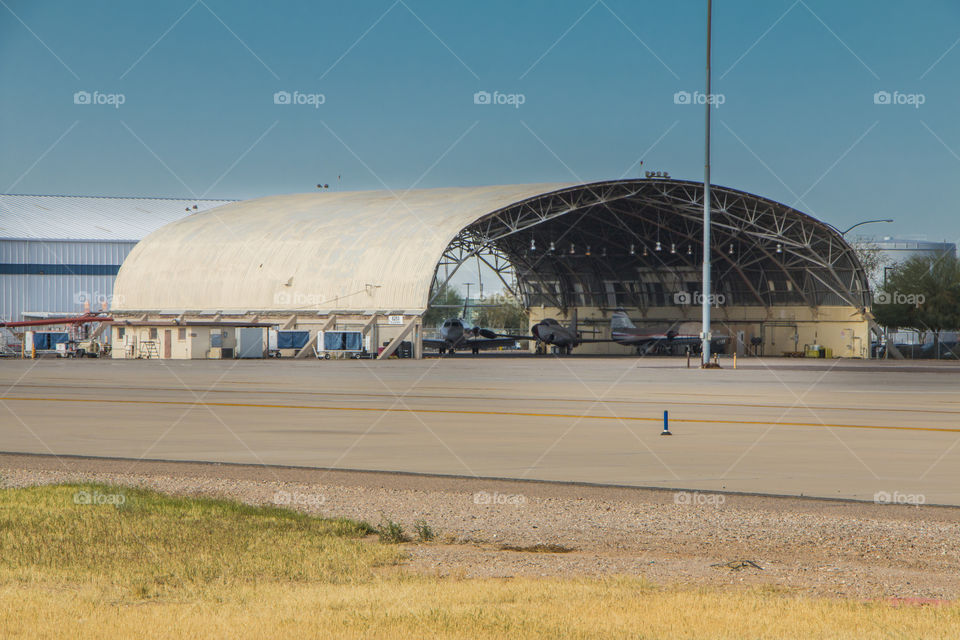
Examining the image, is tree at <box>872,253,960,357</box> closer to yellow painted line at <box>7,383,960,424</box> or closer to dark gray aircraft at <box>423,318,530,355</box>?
dark gray aircraft at <box>423,318,530,355</box>

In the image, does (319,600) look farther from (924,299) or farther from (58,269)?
(58,269)

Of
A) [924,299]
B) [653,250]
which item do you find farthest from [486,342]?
[924,299]

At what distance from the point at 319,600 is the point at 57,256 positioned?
304 feet

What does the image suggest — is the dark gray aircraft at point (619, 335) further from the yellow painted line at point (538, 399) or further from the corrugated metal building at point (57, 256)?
the yellow painted line at point (538, 399)

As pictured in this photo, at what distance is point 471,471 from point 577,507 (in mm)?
3144

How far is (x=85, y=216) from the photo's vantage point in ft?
337

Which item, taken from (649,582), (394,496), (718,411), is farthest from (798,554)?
(718,411)

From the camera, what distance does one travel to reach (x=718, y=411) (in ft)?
83.0
